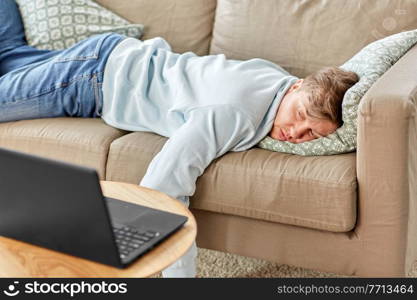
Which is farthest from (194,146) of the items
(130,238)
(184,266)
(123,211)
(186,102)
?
(130,238)

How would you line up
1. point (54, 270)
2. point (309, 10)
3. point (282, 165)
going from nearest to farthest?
point (54, 270), point (282, 165), point (309, 10)

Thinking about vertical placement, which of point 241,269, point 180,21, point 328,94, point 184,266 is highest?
point 328,94

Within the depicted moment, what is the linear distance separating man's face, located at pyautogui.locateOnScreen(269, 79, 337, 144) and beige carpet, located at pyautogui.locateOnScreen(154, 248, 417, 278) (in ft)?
1.52

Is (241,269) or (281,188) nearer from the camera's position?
(281,188)

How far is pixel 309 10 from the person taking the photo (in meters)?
2.46

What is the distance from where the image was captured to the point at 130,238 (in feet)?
4.84

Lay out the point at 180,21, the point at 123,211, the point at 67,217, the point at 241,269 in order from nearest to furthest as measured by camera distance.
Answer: the point at 67,217, the point at 123,211, the point at 241,269, the point at 180,21

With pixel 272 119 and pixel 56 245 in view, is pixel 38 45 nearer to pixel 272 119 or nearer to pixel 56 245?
pixel 272 119

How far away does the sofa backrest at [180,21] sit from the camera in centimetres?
266

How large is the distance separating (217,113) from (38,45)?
95 cm

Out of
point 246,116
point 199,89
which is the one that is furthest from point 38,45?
point 246,116

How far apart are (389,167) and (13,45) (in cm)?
150

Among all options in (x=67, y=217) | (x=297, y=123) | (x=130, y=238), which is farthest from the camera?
(x=297, y=123)

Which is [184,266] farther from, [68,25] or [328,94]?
[68,25]
